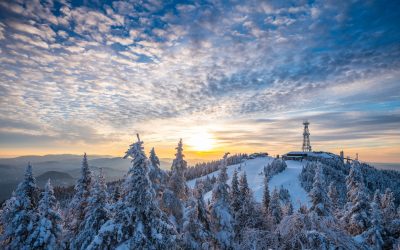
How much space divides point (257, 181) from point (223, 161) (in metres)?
129

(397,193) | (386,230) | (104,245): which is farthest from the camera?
(397,193)

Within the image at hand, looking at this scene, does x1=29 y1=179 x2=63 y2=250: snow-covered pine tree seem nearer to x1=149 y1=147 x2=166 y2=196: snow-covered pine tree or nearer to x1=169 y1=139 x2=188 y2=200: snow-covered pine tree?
x1=149 y1=147 x2=166 y2=196: snow-covered pine tree

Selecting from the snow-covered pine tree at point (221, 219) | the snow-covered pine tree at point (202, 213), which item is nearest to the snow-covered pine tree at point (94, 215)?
the snow-covered pine tree at point (202, 213)

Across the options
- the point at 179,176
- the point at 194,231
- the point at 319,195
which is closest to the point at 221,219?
the point at 194,231

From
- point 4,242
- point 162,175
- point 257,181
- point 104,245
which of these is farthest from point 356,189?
point 257,181

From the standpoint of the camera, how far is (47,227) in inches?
843

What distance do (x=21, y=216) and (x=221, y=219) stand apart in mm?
16300

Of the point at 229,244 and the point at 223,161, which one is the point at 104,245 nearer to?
the point at 229,244

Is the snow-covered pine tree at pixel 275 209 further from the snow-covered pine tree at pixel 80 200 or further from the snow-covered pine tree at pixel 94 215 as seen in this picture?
the snow-covered pine tree at pixel 80 200

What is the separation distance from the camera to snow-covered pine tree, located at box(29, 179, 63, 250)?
21.1 meters

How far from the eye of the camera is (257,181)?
147 metres

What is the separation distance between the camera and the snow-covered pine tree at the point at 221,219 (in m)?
21.7

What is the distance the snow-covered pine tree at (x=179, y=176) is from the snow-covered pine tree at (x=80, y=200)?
321 inches

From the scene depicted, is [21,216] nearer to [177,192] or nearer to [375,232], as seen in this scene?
[177,192]
